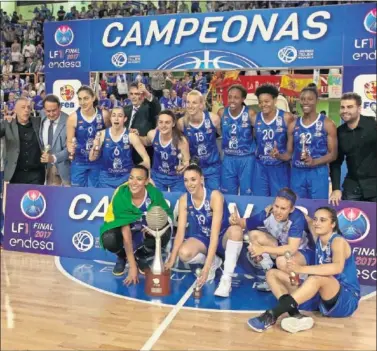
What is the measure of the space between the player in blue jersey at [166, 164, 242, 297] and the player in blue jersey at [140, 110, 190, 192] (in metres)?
0.78

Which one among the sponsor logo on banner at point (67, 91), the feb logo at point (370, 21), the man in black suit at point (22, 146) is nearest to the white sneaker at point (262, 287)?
the man in black suit at point (22, 146)

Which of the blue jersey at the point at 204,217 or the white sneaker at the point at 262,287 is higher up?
Result: the blue jersey at the point at 204,217

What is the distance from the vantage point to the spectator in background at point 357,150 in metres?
5.05

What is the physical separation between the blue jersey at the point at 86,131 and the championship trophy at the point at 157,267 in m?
1.68

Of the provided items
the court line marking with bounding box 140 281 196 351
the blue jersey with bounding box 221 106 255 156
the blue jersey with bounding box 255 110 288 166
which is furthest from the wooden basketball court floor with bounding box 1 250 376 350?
the blue jersey with bounding box 221 106 255 156

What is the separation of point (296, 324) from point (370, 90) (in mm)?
3675

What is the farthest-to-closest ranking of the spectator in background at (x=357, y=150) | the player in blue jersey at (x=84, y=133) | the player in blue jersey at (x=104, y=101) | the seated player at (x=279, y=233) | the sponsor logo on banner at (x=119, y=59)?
1. the player in blue jersey at (x=104, y=101)
2. the sponsor logo on banner at (x=119, y=59)
3. the player in blue jersey at (x=84, y=133)
4. the spectator in background at (x=357, y=150)
5. the seated player at (x=279, y=233)

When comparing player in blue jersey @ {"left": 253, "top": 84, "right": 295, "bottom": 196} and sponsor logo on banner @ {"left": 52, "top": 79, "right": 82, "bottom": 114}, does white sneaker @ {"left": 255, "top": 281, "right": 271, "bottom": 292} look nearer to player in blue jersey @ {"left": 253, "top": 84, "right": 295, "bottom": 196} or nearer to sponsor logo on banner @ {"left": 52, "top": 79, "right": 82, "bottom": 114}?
player in blue jersey @ {"left": 253, "top": 84, "right": 295, "bottom": 196}

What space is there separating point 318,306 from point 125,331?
1.45 metres

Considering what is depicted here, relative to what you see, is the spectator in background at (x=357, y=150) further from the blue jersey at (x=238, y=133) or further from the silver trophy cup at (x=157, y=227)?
Answer: the silver trophy cup at (x=157, y=227)

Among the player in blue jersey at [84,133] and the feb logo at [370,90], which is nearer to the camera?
the player in blue jersey at [84,133]

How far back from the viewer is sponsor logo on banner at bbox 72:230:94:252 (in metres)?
5.53

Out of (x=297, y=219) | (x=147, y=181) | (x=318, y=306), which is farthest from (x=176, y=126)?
(x=318, y=306)

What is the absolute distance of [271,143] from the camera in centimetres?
577
